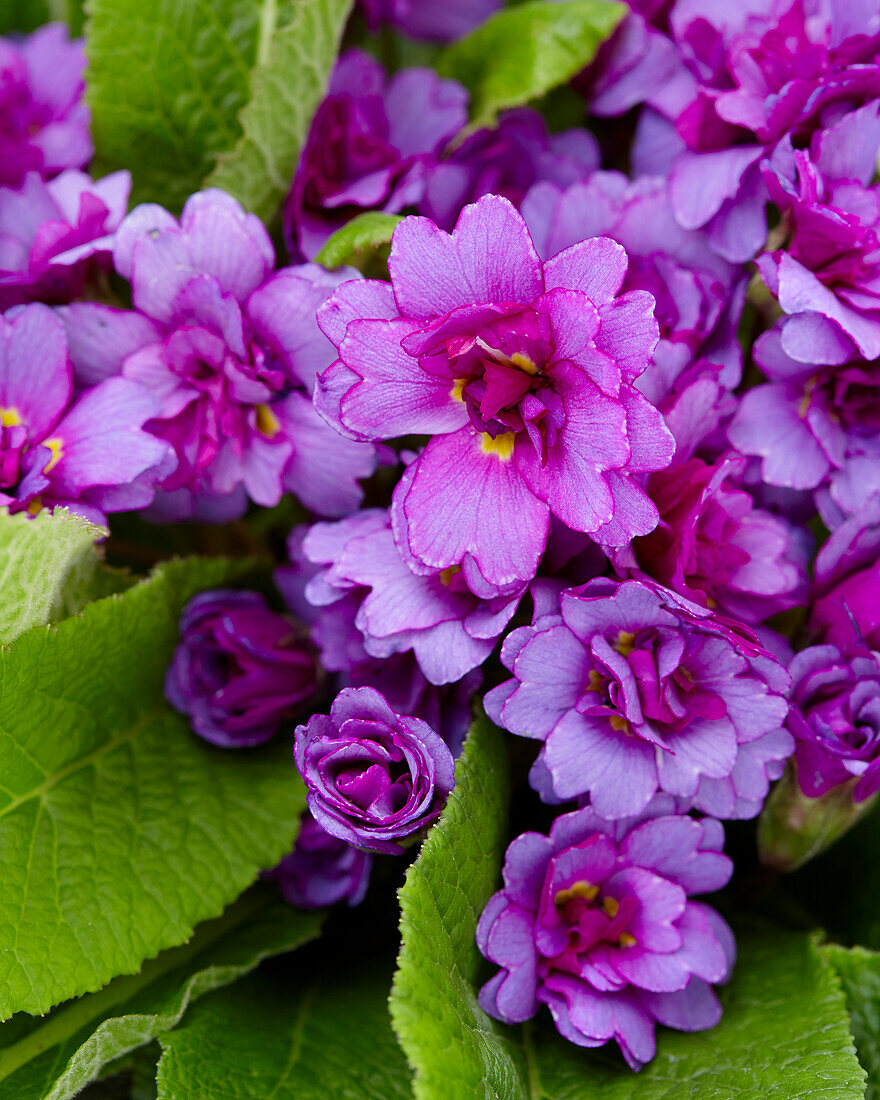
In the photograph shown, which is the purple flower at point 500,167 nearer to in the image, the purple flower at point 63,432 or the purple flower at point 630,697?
the purple flower at point 63,432

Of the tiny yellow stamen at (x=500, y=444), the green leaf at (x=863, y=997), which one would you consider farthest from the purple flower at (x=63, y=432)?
the green leaf at (x=863, y=997)

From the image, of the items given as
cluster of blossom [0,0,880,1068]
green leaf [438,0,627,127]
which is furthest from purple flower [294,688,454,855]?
green leaf [438,0,627,127]

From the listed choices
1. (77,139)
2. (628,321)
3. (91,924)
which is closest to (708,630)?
(628,321)

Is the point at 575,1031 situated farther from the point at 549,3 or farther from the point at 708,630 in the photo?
the point at 549,3

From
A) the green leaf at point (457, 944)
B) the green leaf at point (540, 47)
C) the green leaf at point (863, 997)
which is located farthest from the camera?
the green leaf at point (540, 47)

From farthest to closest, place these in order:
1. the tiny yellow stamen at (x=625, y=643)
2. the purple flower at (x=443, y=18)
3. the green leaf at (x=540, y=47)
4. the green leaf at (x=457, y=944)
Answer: the purple flower at (x=443, y=18) < the green leaf at (x=540, y=47) < the tiny yellow stamen at (x=625, y=643) < the green leaf at (x=457, y=944)

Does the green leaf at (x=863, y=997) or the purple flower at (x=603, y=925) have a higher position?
the purple flower at (x=603, y=925)

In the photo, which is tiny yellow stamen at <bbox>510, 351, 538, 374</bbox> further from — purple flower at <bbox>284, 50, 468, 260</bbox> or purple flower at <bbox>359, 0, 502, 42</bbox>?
purple flower at <bbox>359, 0, 502, 42</bbox>
